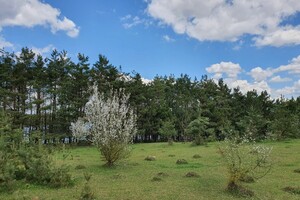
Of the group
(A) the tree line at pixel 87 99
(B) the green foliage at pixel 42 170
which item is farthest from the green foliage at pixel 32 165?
(A) the tree line at pixel 87 99

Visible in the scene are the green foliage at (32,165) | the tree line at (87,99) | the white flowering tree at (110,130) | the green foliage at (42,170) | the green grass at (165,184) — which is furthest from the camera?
the tree line at (87,99)

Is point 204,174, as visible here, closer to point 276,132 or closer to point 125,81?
point 276,132

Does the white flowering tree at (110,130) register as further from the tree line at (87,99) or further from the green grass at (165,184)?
the tree line at (87,99)

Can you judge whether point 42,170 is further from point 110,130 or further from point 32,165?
point 110,130

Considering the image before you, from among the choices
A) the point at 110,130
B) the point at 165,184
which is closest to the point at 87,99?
the point at 110,130

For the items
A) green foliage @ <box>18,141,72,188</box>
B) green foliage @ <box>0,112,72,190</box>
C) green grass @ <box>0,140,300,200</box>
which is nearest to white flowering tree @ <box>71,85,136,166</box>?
green grass @ <box>0,140,300,200</box>

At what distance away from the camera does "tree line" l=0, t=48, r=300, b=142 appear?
38.7 m

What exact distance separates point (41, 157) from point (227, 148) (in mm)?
7157

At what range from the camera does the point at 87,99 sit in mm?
45031

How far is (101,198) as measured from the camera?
10594 mm

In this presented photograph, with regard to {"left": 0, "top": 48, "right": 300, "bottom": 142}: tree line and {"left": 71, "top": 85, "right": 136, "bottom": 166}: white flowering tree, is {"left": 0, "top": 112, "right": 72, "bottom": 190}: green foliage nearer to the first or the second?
{"left": 71, "top": 85, "right": 136, "bottom": 166}: white flowering tree

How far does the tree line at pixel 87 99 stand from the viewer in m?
38.7

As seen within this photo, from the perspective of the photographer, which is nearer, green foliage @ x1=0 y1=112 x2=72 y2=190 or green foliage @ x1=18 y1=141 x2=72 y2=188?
green foliage @ x1=0 y1=112 x2=72 y2=190

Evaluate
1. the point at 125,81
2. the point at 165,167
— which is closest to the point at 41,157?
the point at 165,167
